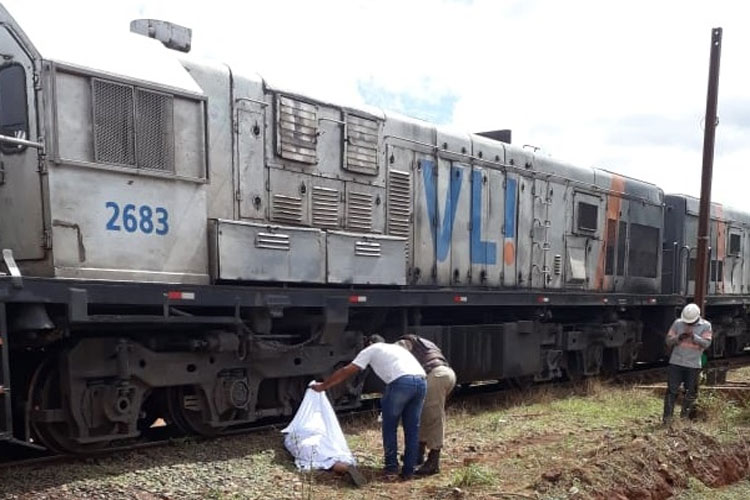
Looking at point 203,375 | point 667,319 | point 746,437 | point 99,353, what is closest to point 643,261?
point 667,319

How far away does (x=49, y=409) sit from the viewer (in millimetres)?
6594

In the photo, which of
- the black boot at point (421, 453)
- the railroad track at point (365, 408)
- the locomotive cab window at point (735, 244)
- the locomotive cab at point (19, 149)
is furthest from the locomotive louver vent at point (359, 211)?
the locomotive cab window at point (735, 244)

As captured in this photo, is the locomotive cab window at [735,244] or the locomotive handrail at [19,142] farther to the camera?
the locomotive cab window at [735,244]

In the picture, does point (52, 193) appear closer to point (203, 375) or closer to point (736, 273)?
point (203, 375)

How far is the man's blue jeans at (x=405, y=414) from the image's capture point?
6.96 metres

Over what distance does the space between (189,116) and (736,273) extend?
1648 centimetres

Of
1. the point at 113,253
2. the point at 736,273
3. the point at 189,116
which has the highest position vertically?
the point at 189,116

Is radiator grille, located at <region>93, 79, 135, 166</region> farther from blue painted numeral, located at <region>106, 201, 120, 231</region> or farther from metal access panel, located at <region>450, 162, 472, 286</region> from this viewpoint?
metal access panel, located at <region>450, 162, 472, 286</region>

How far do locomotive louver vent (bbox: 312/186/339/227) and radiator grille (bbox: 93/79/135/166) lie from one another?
2.48 meters

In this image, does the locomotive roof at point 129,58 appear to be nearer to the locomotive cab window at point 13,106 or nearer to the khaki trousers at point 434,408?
the locomotive cab window at point 13,106

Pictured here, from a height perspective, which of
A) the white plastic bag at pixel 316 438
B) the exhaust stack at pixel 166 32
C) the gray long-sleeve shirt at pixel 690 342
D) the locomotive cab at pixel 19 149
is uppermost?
Result: the exhaust stack at pixel 166 32

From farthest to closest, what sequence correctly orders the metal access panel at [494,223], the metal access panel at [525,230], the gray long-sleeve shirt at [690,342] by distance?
the metal access panel at [525,230]
the metal access panel at [494,223]
the gray long-sleeve shirt at [690,342]

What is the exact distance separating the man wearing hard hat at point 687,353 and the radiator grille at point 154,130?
670 centimetres

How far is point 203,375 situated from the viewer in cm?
744
